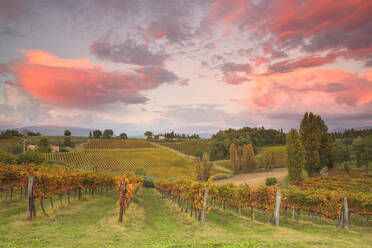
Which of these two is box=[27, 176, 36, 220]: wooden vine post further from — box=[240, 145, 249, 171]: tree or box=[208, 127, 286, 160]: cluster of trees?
box=[208, 127, 286, 160]: cluster of trees

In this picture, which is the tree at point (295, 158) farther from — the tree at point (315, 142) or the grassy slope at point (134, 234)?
the grassy slope at point (134, 234)

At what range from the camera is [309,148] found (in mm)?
47375

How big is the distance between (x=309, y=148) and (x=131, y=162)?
172 ft

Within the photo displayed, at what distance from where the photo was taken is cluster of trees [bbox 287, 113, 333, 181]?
137 ft

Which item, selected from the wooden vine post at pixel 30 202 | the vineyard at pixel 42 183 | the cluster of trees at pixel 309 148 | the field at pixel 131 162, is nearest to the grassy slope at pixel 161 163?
the field at pixel 131 162

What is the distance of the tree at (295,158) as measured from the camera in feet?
136

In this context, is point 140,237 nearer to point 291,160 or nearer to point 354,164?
point 291,160

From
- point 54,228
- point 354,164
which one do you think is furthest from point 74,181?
point 354,164

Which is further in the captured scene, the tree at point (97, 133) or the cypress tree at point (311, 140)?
the tree at point (97, 133)

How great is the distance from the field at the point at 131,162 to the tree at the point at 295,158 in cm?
2744

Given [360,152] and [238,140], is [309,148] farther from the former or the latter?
[238,140]

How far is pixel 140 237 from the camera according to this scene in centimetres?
880

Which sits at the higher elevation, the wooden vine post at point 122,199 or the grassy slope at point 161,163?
the wooden vine post at point 122,199

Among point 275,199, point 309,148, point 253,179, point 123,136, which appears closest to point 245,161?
point 253,179
